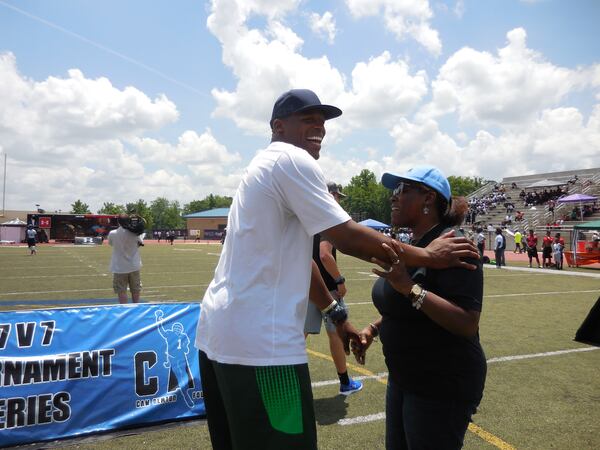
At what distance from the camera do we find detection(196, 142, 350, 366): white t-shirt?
5.62 ft

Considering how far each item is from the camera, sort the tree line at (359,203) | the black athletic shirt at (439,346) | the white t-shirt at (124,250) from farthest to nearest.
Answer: the tree line at (359,203), the white t-shirt at (124,250), the black athletic shirt at (439,346)

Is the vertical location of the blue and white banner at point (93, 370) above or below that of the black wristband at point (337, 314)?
below

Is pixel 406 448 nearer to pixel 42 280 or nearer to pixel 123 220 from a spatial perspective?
pixel 123 220

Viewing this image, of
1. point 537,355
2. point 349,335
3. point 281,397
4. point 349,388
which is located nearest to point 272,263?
point 281,397

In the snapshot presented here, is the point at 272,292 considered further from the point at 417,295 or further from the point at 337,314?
the point at 337,314

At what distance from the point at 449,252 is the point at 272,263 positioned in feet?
2.80

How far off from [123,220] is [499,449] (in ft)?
23.7

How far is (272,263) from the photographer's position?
176cm

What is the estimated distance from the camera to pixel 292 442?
5.45ft

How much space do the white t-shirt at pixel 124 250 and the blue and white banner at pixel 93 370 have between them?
169 inches

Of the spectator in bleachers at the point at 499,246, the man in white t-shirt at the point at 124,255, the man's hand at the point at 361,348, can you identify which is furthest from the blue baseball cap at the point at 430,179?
the spectator in bleachers at the point at 499,246

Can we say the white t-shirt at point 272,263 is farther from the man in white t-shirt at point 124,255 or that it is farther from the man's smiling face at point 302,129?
the man in white t-shirt at point 124,255

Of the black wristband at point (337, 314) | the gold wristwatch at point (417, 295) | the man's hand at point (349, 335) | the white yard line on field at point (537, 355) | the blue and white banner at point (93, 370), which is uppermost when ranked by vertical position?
the gold wristwatch at point (417, 295)

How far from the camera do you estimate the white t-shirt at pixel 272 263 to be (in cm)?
171
